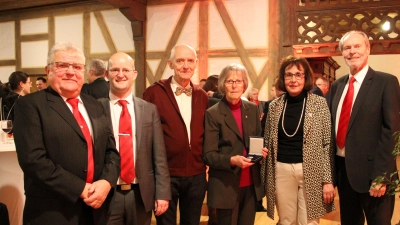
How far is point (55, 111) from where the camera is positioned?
189 centimetres

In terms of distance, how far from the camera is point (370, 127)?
248 centimetres

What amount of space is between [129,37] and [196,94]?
607cm

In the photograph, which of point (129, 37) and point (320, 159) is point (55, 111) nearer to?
point (320, 159)

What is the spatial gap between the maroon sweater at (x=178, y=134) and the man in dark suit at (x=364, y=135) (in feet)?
3.24

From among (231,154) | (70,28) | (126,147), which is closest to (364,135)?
(231,154)

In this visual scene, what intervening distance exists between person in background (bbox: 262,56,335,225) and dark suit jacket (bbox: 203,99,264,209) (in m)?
0.15

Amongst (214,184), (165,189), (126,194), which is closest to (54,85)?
(126,194)

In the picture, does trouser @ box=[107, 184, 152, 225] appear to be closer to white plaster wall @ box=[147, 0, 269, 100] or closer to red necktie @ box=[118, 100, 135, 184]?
red necktie @ box=[118, 100, 135, 184]

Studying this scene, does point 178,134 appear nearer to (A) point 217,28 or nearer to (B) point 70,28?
(A) point 217,28

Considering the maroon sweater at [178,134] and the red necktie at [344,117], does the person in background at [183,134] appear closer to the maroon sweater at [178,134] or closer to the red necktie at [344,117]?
the maroon sweater at [178,134]

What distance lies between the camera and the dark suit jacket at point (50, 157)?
1.80 m

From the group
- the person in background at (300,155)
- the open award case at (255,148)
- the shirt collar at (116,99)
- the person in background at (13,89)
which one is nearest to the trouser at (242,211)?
the person in background at (300,155)

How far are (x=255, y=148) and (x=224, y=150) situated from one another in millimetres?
265

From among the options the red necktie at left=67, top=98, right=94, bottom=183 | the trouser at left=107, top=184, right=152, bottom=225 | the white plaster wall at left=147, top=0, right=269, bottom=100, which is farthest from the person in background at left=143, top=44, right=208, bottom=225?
the white plaster wall at left=147, top=0, right=269, bottom=100
